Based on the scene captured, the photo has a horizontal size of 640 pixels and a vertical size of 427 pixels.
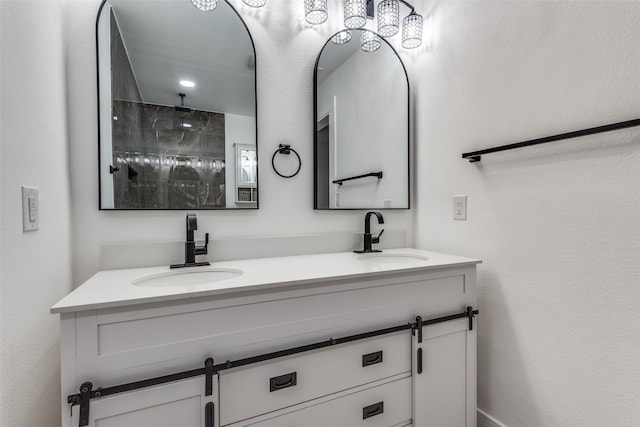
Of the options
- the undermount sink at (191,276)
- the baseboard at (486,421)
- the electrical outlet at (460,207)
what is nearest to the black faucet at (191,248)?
the undermount sink at (191,276)

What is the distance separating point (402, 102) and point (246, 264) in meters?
1.27

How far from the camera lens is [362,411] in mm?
1061

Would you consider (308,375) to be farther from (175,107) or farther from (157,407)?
(175,107)

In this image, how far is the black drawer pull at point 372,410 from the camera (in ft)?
3.49

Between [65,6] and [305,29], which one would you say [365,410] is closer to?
[305,29]

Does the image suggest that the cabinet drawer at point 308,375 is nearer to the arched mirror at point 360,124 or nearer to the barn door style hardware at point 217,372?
the barn door style hardware at point 217,372

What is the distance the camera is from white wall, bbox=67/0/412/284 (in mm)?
1153

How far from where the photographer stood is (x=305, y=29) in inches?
59.7

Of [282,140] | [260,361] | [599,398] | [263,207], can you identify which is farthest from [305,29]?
[599,398]

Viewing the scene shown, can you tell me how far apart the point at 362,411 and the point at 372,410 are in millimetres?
43

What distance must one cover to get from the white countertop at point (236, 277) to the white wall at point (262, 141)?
159 mm

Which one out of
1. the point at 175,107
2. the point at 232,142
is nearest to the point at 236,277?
the point at 232,142

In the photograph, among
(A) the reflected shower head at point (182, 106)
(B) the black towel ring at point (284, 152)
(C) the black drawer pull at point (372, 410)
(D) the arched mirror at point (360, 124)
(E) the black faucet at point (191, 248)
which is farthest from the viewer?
(D) the arched mirror at point (360, 124)

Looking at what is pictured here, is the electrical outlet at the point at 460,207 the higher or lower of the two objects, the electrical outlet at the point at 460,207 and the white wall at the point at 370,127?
the lower
